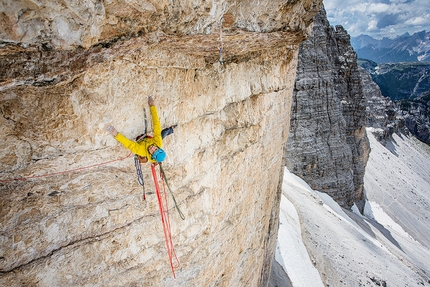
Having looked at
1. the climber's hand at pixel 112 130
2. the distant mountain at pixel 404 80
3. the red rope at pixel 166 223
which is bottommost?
the red rope at pixel 166 223

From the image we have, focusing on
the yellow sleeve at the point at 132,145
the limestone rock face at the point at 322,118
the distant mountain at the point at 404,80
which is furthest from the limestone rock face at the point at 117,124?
the distant mountain at the point at 404,80

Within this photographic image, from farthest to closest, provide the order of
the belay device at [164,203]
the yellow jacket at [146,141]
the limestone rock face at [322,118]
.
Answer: the limestone rock face at [322,118] → the belay device at [164,203] → the yellow jacket at [146,141]

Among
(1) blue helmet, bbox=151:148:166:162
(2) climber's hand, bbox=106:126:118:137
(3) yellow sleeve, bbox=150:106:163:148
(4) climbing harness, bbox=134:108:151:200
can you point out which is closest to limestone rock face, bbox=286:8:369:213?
(4) climbing harness, bbox=134:108:151:200

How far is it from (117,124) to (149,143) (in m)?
0.52

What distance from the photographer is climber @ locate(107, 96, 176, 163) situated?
3.90 meters

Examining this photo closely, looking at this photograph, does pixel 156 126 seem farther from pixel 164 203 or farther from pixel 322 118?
pixel 322 118

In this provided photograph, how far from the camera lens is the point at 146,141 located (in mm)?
4133

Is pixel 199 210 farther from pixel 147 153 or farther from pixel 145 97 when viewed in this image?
pixel 145 97

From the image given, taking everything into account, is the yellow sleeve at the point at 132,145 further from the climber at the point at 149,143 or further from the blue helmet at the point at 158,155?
the blue helmet at the point at 158,155

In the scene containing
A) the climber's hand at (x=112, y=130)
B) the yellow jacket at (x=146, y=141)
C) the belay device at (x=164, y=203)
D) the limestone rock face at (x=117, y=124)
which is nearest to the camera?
the limestone rock face at (x=117, y=124)

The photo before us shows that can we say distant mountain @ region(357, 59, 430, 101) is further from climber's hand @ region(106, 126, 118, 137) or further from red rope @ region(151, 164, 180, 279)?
climber's hand @ region(106, 126, 118, 137)

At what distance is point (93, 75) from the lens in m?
3.54

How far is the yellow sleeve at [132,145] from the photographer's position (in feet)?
12.8

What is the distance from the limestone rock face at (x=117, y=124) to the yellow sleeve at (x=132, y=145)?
0.57 ft
